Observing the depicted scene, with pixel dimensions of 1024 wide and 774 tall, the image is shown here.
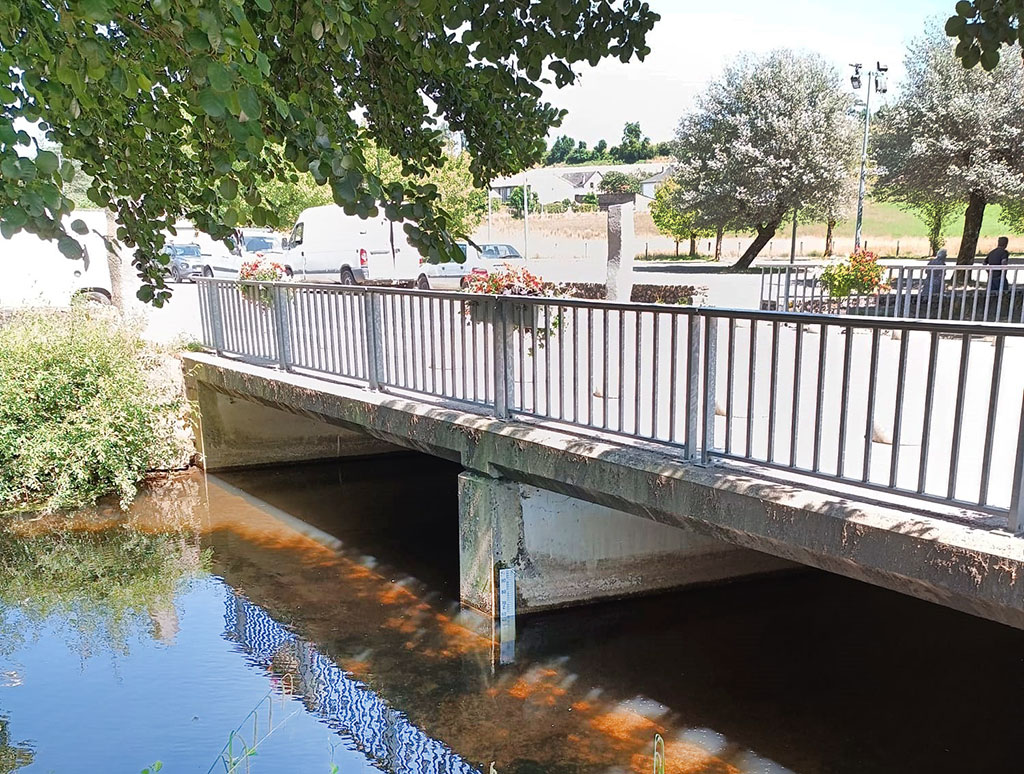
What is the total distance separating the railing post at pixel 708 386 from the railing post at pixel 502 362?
6.16ft

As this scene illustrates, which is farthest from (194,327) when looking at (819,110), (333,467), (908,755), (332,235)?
(819,110)

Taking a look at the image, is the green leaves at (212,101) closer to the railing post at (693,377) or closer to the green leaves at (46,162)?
the green leaves at (46,162)

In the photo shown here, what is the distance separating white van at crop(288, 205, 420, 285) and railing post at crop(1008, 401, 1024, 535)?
23.0 metres

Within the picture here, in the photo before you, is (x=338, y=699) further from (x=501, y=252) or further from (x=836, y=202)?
(x=836, y=202)

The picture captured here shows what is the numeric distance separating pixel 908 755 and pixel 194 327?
1503 centimetres

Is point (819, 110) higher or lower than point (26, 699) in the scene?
higher

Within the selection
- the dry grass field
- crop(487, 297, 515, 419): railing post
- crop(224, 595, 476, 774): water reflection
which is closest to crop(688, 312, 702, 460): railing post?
crop(487, 297, 515, 419): railing post

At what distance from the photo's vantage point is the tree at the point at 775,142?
32188 mm

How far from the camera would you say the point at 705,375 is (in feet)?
17.5

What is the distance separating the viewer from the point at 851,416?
22.8 ft

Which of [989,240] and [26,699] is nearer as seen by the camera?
[26,699]

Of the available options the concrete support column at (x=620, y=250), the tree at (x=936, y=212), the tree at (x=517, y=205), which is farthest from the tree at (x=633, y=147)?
the concrete support column at (x=620, y=250)

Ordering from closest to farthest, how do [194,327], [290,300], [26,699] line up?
1. [26,699]
2. [290,300]
3. [194,327]

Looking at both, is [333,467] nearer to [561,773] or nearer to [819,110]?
[561,773]
